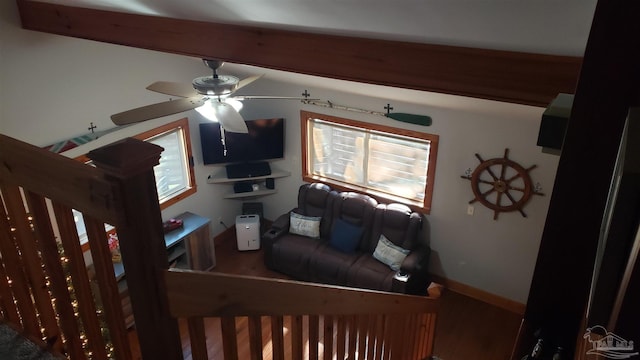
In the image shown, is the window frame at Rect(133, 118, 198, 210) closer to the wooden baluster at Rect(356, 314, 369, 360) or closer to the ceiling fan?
the ceiling fan

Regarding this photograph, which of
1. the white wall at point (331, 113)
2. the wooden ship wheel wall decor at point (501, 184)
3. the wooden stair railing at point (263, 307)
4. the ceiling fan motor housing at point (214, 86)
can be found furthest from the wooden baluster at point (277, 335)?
the wooden ship wheel wall decor at point (501, 184)

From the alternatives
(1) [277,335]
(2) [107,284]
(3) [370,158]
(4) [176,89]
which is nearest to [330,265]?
(3) [370,158]

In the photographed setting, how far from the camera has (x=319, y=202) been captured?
5.74 meters

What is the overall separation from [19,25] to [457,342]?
16.4 feet

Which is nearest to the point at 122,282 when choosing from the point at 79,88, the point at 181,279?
the point at 79,88

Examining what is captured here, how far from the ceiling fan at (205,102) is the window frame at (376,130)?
7.53ft

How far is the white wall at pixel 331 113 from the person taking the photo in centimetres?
407

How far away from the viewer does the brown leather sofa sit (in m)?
5.04

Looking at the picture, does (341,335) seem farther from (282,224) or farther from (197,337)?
(282,224)

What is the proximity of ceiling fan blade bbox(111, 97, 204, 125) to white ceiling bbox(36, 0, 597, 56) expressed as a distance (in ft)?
2.05

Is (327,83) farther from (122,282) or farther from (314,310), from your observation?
(314,310)

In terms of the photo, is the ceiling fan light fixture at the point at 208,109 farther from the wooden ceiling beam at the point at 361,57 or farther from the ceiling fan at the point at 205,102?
the wooden ceiling beam at the point at 361,57

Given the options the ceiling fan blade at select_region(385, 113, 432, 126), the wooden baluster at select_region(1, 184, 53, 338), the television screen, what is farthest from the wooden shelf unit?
the wooden baluster at select_region(1, 184, 53, 338)

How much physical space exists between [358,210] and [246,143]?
1.67 metres
